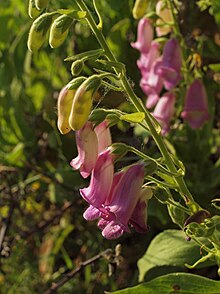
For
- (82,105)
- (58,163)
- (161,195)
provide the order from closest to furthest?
(82,105) < (161,195) < (58,163)

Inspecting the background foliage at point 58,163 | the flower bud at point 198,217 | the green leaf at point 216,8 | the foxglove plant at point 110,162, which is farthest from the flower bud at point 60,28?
the green leaf at point 216,8

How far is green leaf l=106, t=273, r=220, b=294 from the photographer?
5.66 ft

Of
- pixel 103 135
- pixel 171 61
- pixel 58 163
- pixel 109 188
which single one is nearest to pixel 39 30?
pixel 103 135

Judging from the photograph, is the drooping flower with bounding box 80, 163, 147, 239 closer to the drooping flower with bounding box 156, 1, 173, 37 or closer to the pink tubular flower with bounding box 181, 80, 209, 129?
the pink tubular flower with bounding box 181, 80, 209, 129

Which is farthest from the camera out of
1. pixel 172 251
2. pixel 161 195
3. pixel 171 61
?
pixel 171 61

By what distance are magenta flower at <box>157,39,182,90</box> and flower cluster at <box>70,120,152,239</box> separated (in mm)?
907

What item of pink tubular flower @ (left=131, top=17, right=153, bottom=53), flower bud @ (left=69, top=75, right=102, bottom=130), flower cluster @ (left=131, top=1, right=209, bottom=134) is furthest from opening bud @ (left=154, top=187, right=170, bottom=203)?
pink tubular flower @ (left=131, top=17, right=153, bottom=53)

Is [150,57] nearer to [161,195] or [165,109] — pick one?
[165,109]

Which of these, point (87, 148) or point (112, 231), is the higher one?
point (87, 148)

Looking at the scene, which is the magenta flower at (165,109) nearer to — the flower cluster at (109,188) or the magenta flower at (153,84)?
the magenta flower at (153,84)

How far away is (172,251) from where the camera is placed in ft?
6.56

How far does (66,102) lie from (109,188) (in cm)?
22

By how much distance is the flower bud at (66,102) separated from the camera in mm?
1547

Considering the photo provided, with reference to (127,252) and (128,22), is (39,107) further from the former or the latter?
(127,252)
